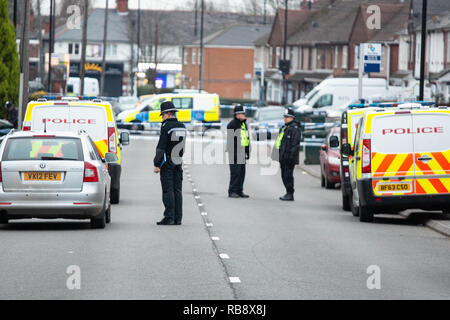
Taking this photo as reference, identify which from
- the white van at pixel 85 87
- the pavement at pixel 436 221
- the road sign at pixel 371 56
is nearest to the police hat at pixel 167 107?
the pavement at pixel 436 221

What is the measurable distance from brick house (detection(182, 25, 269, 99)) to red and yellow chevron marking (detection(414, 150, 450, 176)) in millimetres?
89705

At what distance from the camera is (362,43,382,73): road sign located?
32.8 m

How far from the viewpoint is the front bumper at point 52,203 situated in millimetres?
14609

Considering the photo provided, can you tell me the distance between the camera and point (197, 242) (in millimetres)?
13828

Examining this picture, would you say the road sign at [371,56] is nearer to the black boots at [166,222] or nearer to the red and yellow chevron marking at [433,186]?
the red and yellow chevron marking at [433,186]

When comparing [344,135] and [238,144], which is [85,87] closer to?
[238,144]

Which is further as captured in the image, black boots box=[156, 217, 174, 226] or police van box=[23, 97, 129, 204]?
police van box=[23, 97, 129, 204]

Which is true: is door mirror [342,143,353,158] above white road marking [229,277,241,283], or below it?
above

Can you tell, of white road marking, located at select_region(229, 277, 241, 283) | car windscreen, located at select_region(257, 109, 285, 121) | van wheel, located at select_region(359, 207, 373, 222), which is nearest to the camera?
white road marking, located at select_region(229, 277, 241, 283)

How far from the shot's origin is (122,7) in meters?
122

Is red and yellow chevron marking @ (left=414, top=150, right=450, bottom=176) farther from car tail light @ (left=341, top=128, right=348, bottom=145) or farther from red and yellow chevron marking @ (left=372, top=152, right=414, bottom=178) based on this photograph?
car tail light @ (left=341, top=128, right=348, bottom=145)

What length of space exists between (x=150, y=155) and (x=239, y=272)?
88.8 feet

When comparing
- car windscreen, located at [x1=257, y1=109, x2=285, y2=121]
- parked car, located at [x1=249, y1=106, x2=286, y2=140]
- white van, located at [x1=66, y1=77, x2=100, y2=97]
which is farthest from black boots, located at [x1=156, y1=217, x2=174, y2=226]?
white van, located at [x1=66, y1=77, x2=100, y2=97]

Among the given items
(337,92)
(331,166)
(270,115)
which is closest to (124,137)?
(331,166)
